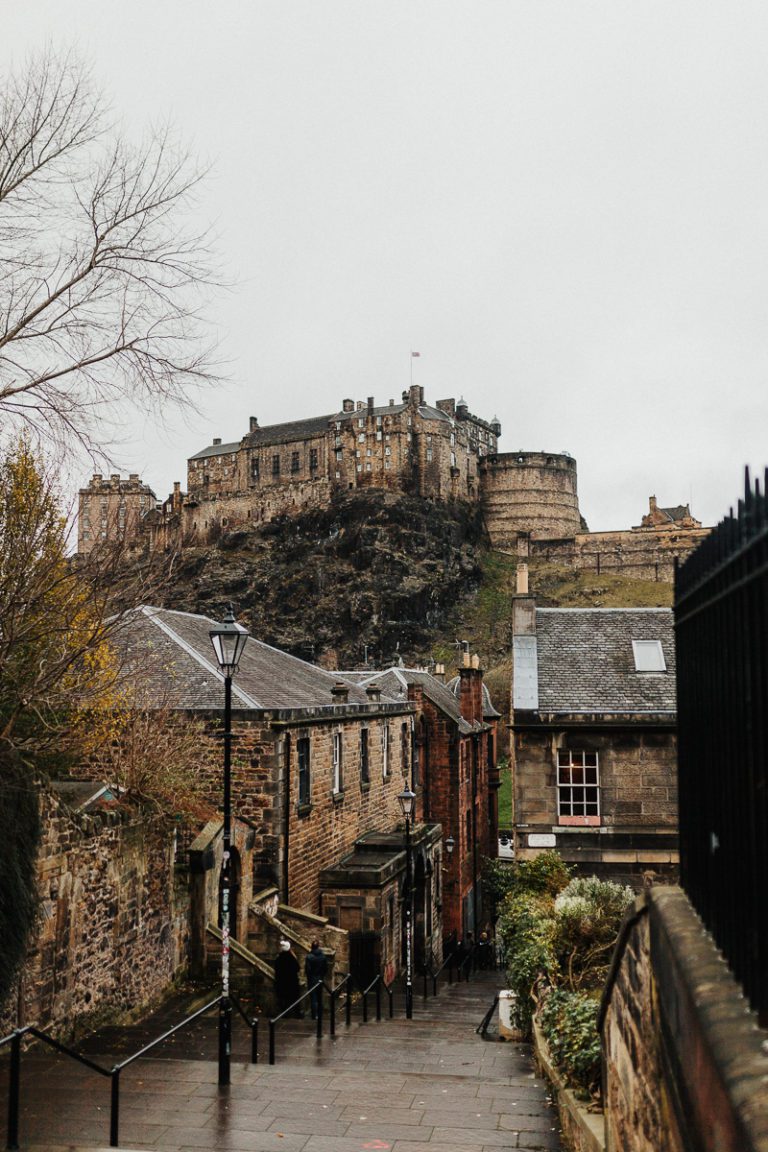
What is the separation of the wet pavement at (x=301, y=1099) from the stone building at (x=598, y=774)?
647cm

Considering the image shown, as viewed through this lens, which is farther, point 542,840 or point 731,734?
point 542,840

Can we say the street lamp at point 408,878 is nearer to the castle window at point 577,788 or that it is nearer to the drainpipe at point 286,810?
the drainpipe at point 286,810

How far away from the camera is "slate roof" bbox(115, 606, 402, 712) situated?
56.4 ft

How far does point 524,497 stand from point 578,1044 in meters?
98.1

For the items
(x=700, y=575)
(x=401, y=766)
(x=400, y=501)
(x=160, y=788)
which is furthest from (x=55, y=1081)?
(x=400, y=501)

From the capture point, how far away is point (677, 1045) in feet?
11.4

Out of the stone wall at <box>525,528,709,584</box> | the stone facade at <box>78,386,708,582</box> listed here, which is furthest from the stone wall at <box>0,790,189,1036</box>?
the stone wall at <box>525,528,709,584</box>

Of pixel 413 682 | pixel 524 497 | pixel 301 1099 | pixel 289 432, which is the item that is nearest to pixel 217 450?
pixel 289 432

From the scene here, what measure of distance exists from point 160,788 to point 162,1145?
24.4ft

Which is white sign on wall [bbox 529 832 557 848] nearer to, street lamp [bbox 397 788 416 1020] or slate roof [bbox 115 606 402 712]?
street lamp [bbox 397 788 416 1020]

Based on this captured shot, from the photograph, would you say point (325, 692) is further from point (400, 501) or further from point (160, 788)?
point (400, 501)

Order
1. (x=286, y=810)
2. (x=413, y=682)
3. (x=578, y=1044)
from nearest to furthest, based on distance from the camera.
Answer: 1. (x=578, y=1044)
2. (x=286, y=810)
3. (x=413, y=682)

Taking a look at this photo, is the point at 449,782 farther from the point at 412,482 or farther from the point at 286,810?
the point at 412,482

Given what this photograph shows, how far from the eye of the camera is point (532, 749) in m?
18.4
